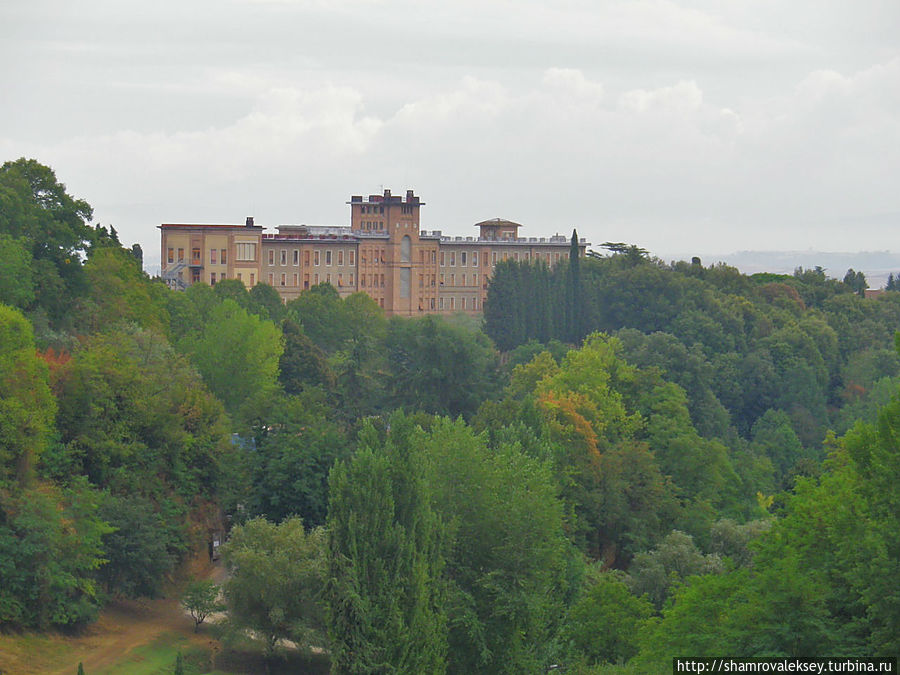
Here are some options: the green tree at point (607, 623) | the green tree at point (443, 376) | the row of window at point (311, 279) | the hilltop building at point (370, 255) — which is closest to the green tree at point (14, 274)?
the green tree at point (443, 376)

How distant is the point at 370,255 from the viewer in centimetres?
11500

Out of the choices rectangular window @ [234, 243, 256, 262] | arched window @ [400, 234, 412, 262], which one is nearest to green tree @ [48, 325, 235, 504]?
rectangular window @ [234, 243, 256, 262]

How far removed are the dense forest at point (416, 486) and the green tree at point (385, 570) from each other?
0.19 ft

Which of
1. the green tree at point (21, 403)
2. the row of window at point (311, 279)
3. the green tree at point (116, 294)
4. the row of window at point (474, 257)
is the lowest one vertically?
the green tree at point (21, 403)

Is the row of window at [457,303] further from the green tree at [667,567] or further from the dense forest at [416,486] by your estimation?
the green tree at [667,567]

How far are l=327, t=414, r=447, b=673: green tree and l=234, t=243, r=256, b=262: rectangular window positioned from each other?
72.0 m

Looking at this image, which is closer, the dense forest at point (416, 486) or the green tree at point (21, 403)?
the dense forest at point (416, 486)

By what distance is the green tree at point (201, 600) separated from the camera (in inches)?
1682

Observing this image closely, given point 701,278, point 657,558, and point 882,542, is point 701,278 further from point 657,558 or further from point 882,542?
point 882,542

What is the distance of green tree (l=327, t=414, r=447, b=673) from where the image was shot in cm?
3278

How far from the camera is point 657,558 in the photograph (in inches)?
1805

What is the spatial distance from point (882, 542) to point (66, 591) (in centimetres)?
2435

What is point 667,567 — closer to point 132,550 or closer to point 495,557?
point 495,557

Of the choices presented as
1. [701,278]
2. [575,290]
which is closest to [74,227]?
[575,290]
